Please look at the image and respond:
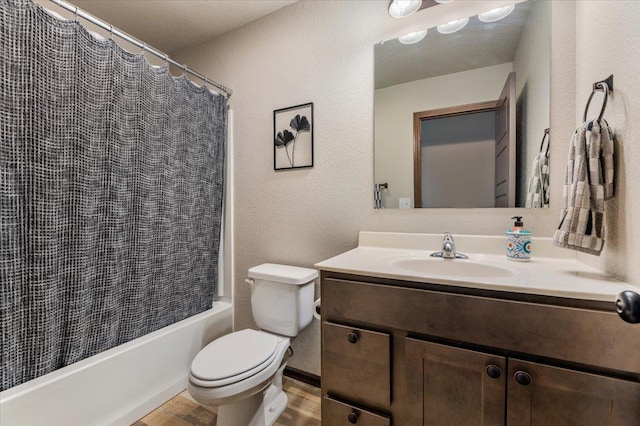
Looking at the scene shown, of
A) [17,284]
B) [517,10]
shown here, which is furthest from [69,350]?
[517,10]

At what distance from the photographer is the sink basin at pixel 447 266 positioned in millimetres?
1112

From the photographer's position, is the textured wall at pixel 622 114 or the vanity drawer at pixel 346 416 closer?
the textured wall at pixel 622 114

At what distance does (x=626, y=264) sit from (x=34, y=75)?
2182 millimetres

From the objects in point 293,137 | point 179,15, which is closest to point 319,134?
point 293,137

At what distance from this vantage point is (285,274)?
4.87ft

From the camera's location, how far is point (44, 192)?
3.51 feet

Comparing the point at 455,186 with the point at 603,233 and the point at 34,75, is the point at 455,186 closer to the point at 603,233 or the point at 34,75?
the point at 603,233

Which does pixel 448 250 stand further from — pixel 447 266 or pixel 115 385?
pixel 115 385

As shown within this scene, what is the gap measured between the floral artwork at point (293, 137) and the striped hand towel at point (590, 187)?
4.01 ft

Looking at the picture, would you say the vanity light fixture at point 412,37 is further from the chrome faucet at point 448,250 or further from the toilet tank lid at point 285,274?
the toilet tank lid at point 285,274

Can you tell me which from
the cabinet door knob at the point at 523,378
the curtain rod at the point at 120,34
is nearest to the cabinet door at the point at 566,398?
the cabinet door knob at the point at 523,378

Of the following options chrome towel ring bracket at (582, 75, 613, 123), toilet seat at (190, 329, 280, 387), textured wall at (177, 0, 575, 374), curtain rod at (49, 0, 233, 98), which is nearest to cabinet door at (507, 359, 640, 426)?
textured wall at (177, 0, 575, 374)

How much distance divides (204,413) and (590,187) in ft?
6.57

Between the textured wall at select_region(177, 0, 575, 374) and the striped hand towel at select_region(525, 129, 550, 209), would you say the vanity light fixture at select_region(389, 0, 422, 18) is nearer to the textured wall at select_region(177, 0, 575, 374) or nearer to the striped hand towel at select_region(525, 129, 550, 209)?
the textured wall at select_region(177, 0, 575, 374)
